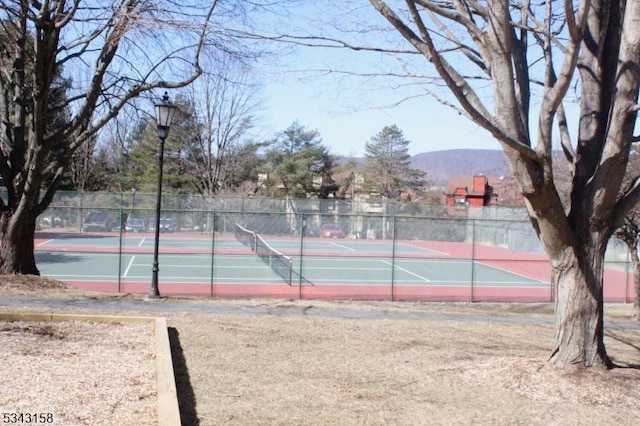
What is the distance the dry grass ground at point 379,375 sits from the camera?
6281 mm

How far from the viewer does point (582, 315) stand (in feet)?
25.3

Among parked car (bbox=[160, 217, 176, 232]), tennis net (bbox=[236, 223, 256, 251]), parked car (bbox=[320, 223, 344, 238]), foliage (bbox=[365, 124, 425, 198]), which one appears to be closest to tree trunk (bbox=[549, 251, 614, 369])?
tennis net (bbox=[236, 223, 256, 251])

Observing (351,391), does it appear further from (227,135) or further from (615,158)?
(227,135)

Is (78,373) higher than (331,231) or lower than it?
lower

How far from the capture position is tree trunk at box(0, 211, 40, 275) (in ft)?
51.0

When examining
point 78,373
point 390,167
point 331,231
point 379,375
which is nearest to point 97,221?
point 331,231

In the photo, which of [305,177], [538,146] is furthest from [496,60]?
[305,177]

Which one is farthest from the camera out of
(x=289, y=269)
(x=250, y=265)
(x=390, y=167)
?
(x=390, y=167)

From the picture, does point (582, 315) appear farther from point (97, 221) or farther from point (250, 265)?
point (97, 221)

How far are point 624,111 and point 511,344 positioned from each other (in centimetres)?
441

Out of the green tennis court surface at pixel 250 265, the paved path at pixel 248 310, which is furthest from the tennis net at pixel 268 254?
the paved path at pixel 248 310

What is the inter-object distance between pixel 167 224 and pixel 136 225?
5.15ft

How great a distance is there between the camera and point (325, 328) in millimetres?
11164

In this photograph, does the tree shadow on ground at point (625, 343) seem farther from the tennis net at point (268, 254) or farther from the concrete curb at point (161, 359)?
the tennis net at point (268, 254)
